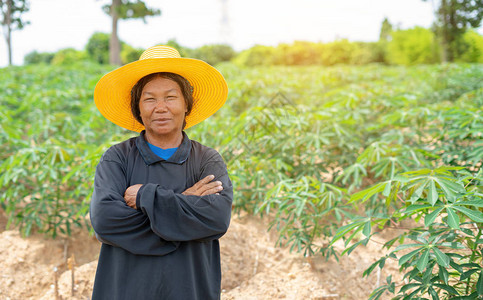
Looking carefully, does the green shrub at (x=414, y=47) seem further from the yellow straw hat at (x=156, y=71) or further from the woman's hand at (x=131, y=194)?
the woman's hand at (x=131, y=194)

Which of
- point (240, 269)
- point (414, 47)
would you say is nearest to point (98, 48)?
point (414, 47)

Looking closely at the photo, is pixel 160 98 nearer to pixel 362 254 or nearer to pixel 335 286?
pixel 335 286

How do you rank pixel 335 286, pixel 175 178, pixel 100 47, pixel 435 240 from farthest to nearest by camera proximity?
pixel 100 47, pixel 335 286, pixel 435 240, pixel 175 178

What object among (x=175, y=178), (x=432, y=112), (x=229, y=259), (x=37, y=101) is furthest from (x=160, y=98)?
(x=37, y=101)

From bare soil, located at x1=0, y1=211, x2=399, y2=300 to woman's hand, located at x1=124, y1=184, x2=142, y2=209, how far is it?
A: 3.73 feet

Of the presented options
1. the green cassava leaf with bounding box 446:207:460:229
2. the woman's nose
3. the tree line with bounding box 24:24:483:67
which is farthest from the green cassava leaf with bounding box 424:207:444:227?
the tree line with bounding box 24:24:483:67

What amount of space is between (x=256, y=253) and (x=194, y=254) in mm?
1492

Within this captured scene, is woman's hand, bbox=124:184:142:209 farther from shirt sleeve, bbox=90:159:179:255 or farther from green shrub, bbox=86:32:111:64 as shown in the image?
green shrub, bbox=86:32:111:64

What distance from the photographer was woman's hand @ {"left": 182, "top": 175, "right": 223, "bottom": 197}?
1167mm

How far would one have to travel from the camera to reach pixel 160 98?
1.18m

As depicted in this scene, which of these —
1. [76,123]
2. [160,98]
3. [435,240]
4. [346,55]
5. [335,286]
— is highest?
[346,55]

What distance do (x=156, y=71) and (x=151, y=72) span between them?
0.7 inches

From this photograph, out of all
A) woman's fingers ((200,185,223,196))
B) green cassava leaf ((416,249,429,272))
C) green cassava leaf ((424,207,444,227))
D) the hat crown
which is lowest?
green cassava leaf ((416,249,429,272))

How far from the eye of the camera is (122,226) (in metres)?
1.07
